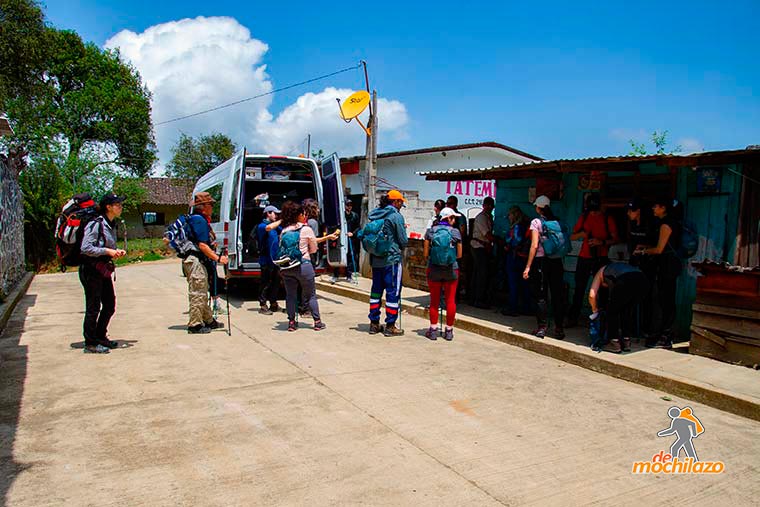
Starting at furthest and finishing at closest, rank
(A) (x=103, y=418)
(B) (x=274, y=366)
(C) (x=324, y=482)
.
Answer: (B) (x=274, y=366)
(A) (x=103, y=418)
(C) (x=324, y=482)

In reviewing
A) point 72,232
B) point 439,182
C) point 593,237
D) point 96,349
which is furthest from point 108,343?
point 439,182

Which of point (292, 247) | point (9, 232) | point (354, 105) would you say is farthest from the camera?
point (354, 105)

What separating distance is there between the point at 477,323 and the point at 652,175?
120 inches

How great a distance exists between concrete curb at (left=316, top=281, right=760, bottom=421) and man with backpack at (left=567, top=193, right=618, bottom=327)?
116 centimetres

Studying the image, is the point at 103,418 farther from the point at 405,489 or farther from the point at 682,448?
the point at 682,448

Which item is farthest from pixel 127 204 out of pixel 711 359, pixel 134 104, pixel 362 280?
pixel 711 359

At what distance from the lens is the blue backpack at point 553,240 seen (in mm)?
6824

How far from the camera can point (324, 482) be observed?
3383 mm

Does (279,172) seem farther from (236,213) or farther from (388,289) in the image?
(388,289)

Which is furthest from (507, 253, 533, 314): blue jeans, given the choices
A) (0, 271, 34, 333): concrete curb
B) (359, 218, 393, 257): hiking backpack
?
(0, 271, 34, 333): concrete curb

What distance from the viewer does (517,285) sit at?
8.85m

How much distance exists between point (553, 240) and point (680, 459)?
10.9ft

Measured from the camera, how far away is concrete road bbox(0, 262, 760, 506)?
10.9 ft

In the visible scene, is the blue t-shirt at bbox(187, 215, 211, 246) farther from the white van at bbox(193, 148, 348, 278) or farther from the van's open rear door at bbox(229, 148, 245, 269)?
the van's open rear door at bbox(229, 148, 245, 269)
